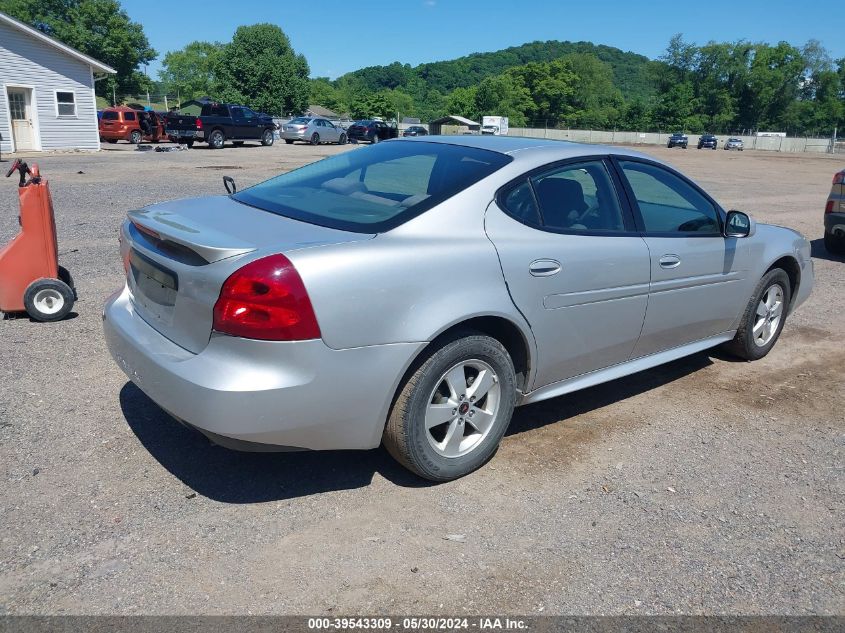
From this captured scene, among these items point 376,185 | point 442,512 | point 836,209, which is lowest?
point 442,512

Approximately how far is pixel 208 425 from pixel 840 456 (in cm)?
344

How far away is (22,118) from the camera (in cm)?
2816

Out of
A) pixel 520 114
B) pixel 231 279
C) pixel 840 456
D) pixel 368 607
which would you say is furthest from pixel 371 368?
pixel 520 114

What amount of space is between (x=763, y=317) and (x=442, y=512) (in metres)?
3.43

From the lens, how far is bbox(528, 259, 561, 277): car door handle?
3543mm

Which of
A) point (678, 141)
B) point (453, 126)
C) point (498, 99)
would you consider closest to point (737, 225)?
point (678, 141)

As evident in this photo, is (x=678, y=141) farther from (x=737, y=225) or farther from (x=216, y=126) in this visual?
(x=737, y=225)

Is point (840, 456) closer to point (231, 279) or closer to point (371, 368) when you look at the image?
point (371, 368)

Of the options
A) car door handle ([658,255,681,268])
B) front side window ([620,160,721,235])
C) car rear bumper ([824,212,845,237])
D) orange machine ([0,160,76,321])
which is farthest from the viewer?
car rear bumper ([824,212,845,237])

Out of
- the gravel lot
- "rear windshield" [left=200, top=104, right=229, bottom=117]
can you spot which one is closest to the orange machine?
the gravel lot

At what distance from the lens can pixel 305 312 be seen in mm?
2832

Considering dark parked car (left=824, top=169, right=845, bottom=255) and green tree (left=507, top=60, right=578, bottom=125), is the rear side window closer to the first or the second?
dark parked car (left=824, top=169, right=845, bottom=255)

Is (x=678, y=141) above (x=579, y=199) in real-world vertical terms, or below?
above

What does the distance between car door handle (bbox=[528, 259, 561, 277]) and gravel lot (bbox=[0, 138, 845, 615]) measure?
101 cm
